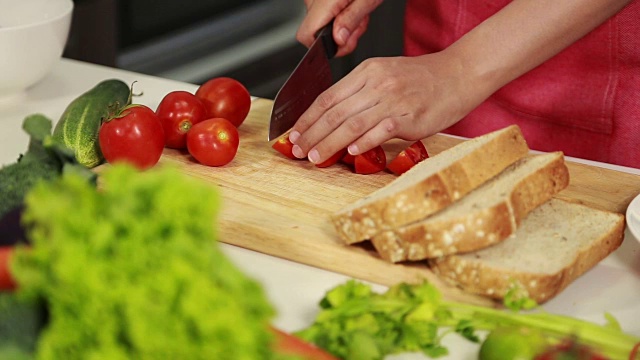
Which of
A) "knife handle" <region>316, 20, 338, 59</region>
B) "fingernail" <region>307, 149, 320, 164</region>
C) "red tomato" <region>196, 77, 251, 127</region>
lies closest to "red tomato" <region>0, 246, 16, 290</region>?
"fingernail" <region>307, 149, 320, 164</region>

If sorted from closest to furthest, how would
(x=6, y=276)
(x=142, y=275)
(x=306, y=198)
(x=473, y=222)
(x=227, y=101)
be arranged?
1. (x=142, y=275)
2. (x=6, y=276)
3. (x=473, y=222)
4. (x=306, y=198)
5. (x=227, y=101)

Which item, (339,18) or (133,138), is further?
(339,18)

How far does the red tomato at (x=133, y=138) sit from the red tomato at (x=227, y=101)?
236 mm

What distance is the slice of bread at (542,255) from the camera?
57.3 inches

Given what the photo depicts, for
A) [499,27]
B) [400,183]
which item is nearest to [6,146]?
[400,183]

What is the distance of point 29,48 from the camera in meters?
2.19

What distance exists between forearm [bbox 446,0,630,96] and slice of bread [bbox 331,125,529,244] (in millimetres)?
312

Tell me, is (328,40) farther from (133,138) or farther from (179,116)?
(133,138)

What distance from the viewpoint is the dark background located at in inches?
160

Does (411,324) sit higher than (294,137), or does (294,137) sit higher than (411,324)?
(411,324)

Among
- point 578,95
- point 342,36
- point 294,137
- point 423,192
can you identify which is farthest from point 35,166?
point 578,95

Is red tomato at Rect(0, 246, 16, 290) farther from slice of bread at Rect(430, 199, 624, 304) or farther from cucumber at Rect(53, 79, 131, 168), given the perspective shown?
cucumber at Rect(53, 79, 131, 168)

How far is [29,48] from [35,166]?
93 centimetres

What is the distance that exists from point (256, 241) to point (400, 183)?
0.95ft
